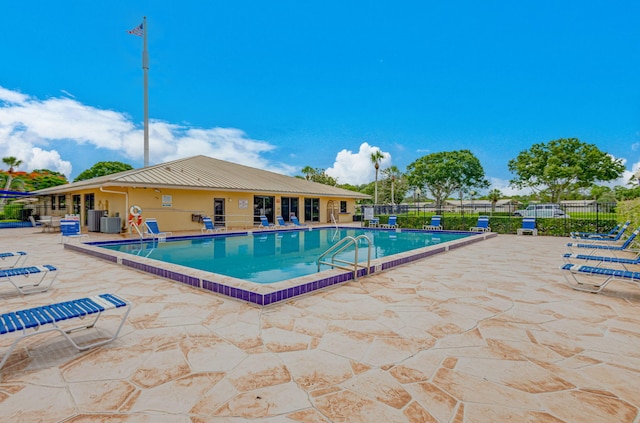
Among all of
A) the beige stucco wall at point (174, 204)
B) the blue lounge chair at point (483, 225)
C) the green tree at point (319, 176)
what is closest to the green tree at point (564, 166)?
the blue lounge chair at point (483, 225)

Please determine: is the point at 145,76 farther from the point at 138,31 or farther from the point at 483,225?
the point at 483,225

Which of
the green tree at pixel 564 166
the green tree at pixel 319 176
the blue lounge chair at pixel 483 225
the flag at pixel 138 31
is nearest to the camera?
the blue lounge chair at pixel 483 225

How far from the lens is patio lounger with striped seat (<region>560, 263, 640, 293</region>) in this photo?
4461mm

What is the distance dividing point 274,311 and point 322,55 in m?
23.6

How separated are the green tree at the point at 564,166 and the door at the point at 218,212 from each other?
99.1ft

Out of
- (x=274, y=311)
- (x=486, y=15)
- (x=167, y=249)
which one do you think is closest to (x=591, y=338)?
(x=274, y=311)

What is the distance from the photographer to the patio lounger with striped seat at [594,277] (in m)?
4.46

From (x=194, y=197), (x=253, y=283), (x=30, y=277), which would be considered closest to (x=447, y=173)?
(x=194, y=197)

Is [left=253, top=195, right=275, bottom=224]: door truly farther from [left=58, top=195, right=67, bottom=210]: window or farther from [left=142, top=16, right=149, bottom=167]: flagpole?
[left=58, top=195, right=67, bottom=210]: window

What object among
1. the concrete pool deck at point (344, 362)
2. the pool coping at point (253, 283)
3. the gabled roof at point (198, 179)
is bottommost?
the concrete pool deck at point (344, 362)

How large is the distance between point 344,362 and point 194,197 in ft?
52.4

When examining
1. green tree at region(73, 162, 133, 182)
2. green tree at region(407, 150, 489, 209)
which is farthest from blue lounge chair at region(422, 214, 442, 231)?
green tree at region(73, 162, 133, 182)

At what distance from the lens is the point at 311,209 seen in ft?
78.9

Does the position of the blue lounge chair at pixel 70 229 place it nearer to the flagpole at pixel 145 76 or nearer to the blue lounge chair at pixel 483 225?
the flagpole at pixel 145 76
